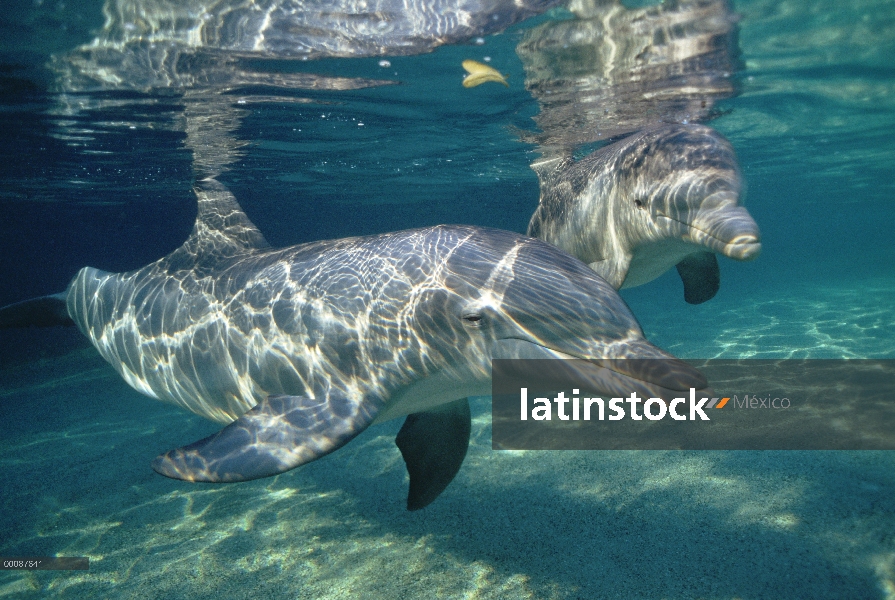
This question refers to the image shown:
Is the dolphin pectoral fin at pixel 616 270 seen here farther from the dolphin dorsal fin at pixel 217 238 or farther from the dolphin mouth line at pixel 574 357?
the dolphin dorsal fin at pixel 217 238

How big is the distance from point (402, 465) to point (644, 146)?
5.22 meters

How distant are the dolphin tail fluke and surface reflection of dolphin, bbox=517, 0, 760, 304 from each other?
6.52 metres

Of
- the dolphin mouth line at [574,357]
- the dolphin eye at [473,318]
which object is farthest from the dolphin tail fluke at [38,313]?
the dolphin mouth line at [574,357]

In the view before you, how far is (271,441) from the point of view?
361 cm

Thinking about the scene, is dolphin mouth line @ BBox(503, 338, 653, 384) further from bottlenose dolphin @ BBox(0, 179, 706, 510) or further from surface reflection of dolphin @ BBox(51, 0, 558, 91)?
surface reflection of dolphin @ BBox(51, 0, 558, 91)

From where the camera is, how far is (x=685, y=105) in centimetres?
1254

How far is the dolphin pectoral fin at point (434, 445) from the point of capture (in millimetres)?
4820

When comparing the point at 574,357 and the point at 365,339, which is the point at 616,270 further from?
the point at 365,339

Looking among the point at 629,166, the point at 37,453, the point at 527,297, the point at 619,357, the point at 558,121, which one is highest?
the point at 558,121

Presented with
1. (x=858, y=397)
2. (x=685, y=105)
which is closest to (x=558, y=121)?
(x=685, y=105)

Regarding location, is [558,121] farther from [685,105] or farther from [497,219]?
[497,219]

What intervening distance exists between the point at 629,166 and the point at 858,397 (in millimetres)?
6162

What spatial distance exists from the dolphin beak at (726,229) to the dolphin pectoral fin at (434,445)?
2.56 metres

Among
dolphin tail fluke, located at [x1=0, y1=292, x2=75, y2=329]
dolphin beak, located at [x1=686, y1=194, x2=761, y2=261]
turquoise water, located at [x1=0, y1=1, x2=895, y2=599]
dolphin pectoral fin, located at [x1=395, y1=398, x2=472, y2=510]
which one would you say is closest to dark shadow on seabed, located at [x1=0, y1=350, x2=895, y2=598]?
turquoise water, located at [x1=0, y1=1, x2=895, y2=599]
